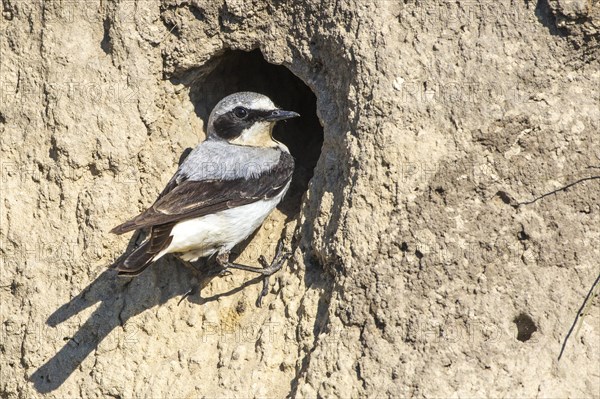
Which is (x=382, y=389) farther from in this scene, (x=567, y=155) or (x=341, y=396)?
(x=567, y=155)

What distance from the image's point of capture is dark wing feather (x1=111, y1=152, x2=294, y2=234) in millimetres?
5871

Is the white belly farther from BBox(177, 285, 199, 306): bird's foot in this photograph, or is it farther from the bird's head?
the bird's head

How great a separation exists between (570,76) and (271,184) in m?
2.22

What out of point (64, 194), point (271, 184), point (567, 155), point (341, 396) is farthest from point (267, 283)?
point (567, 155)

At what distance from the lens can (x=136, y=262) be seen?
18.3 ft

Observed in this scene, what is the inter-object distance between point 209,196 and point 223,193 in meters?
0.11

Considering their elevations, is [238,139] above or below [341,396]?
above

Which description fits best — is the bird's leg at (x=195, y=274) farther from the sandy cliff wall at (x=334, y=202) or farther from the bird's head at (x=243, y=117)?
the bird's head at (x=243, y=117)

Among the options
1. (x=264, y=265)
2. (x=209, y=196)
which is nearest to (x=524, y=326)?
(x=264, y=265)

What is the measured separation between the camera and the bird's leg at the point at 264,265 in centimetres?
615

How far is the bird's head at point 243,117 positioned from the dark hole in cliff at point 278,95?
0.36 m

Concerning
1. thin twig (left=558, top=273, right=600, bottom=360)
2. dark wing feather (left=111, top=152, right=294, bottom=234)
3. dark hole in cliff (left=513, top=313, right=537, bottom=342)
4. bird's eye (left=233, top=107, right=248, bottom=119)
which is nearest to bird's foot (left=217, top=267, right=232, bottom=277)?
dark wing feather (left=111, top=152, right=294, bottom=234)

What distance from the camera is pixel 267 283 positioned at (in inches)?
243

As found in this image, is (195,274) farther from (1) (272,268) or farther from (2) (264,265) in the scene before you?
(1) (272,268)
